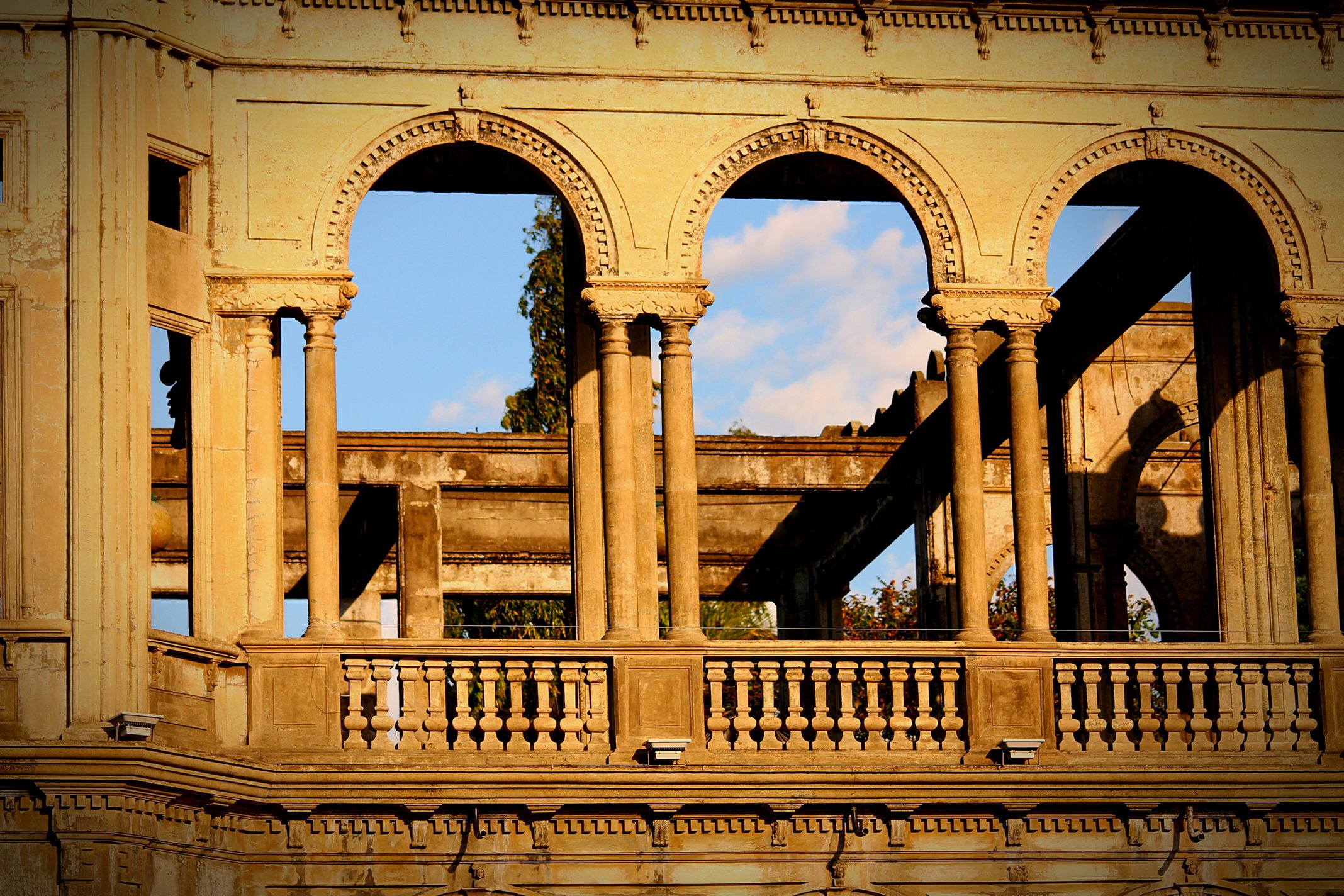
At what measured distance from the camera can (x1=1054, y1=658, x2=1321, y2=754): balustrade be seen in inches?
861

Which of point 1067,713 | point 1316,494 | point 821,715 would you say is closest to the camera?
point 821,715

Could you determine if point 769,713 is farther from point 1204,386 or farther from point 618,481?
point 1204,386

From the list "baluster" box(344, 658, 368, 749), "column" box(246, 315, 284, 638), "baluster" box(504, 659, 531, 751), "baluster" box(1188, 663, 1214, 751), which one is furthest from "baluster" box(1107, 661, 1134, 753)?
"column" box(246, 315, 284, 638)

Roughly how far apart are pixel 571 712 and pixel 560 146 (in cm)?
492

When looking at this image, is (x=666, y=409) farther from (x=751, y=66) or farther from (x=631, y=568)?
(x=751, y=66)

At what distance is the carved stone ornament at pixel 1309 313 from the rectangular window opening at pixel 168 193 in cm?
973

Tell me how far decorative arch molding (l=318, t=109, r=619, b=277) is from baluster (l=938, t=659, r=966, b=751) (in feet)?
14.7

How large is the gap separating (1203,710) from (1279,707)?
663mm

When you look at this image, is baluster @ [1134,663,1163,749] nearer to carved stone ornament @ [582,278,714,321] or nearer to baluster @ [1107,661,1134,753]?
baluster @ [1107,661,1134,753]

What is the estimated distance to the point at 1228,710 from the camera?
22047mm

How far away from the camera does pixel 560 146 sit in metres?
22.2

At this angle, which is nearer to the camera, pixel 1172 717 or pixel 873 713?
pixel 873 713

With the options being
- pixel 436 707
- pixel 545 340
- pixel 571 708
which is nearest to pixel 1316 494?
pixel 571 708

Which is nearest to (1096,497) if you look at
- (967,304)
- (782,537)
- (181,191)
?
(782,537)
